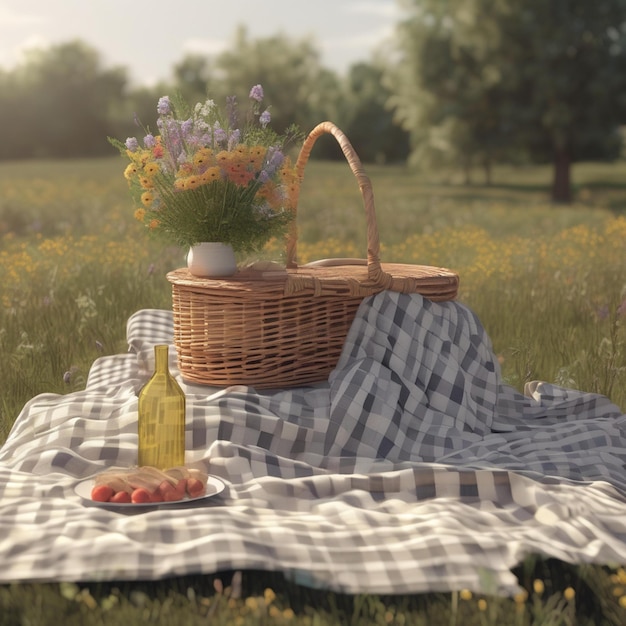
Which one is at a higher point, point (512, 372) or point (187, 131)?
point (187, 131)

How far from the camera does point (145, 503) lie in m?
2.97

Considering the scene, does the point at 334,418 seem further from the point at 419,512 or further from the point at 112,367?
the point at 112,367

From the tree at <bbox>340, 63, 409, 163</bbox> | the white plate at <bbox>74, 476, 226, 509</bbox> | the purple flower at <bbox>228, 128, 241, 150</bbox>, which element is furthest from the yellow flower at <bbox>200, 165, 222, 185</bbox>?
the tree at <bbox>340, 63, 409, 163</bbox>

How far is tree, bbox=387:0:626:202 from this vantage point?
1934 cm

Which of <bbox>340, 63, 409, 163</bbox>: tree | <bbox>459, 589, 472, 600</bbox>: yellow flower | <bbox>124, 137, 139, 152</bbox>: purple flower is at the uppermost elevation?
<bbox>340, 63, 409, 163</bbox>: tree

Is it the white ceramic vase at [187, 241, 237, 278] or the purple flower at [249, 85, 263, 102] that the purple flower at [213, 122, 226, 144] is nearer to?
the purple flower at [249, 85, 263, 102]

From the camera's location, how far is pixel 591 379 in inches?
188

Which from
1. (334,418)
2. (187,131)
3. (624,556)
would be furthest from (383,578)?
(187,131)

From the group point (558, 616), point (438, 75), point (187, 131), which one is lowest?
point (558, 616)

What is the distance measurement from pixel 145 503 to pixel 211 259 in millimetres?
1536

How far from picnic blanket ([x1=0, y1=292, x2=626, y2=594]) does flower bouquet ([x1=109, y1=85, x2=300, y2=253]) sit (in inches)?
26.6

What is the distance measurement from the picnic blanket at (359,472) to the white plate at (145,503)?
4 centimetres

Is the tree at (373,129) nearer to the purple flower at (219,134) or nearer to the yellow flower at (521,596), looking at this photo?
the purple flower at (219,134)

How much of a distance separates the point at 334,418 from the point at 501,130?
1750 centimetres
